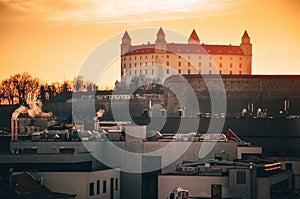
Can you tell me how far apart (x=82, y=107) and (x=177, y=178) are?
40.8 meters

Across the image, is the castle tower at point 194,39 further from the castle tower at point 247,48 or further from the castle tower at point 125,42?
the castle tower at point 125,42

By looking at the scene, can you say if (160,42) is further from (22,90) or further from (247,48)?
(22,90)

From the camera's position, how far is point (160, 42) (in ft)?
294

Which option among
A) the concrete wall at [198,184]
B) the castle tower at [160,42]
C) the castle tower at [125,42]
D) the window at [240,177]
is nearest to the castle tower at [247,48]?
the castle tower at [160,42]

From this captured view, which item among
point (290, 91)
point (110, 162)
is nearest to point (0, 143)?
point (110, 162)

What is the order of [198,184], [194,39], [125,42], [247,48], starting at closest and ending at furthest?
[198,184], [247,48], [125,42], [194,39]

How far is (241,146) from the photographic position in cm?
3061

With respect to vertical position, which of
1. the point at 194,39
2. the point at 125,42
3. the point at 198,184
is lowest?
the point at 198,184

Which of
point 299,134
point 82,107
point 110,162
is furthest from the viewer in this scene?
point 82,107

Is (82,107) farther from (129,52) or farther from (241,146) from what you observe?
(241,146)

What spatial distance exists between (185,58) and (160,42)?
8.64 ft

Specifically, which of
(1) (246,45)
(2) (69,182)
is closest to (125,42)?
(1) (246,45)

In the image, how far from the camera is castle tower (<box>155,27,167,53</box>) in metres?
89.1

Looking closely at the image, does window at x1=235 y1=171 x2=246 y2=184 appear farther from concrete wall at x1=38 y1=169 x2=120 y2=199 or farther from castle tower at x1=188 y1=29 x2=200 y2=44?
castle tower at x1=188 y1=29 x2=200 y2=44
